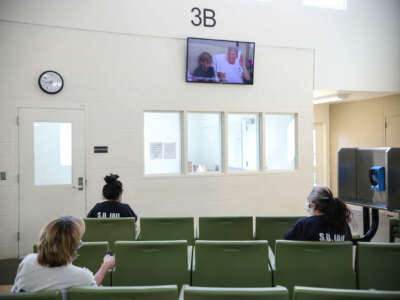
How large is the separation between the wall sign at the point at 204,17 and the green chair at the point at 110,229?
12.5 feet

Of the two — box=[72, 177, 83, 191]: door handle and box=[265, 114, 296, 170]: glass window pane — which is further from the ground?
box=[265, 114, 296, 170]: glass window pane

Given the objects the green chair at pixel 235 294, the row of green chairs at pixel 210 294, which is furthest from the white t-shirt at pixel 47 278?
the green chair at pixel 235 294

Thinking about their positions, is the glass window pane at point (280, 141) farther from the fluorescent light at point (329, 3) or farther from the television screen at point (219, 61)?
the fluorescent light at point (329, 3)

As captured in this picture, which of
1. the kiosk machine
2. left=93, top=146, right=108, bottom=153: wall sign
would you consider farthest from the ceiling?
left=93, top=146, right=108, bottom=153: wall sign

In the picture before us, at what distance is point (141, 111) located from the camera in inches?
213

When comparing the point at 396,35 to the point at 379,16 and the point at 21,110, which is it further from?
the point at 21,110

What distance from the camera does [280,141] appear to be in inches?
251

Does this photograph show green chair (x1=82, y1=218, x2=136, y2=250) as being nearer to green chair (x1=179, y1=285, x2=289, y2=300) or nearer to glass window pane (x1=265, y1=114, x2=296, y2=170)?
green chair (x1=179, y1=285, x2=289, y2=300)

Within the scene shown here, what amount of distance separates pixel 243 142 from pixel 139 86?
215 cm

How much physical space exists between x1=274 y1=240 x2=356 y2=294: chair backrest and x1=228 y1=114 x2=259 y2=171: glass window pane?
3768 mm

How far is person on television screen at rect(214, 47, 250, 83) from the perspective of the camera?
5.78 metres

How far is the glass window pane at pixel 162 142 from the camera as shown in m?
5.55

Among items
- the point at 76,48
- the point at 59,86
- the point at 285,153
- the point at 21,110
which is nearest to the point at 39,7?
the point at 76,48

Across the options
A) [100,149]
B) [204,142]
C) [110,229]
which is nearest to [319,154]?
[204,142]
